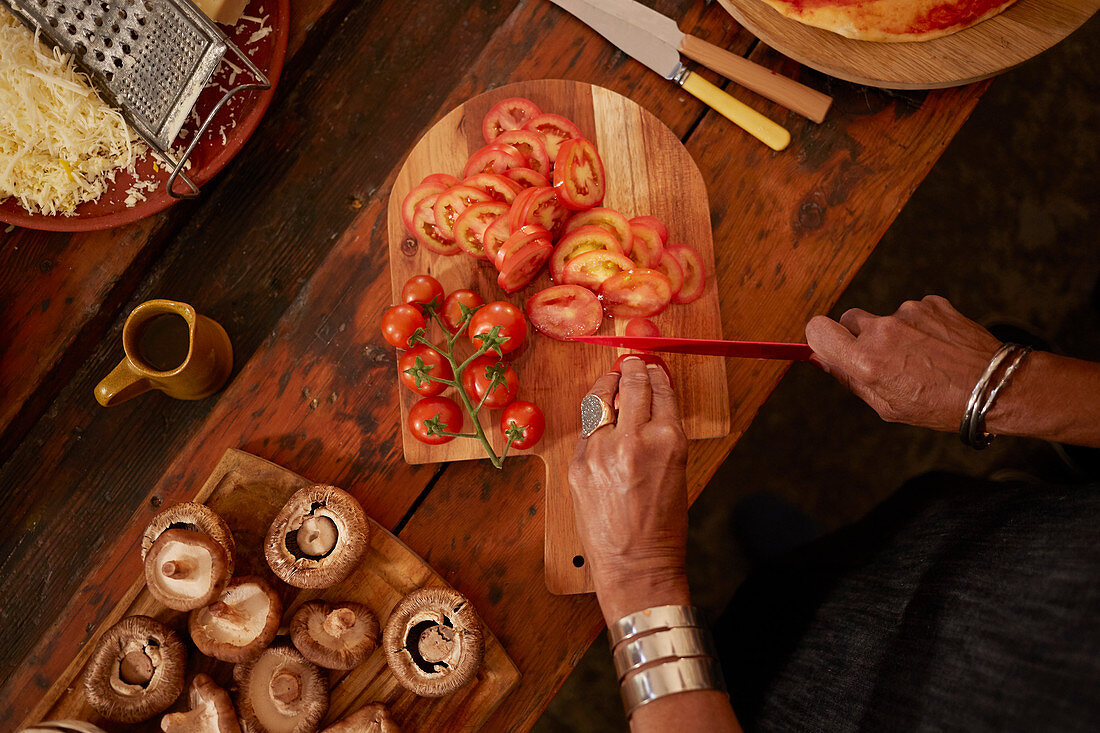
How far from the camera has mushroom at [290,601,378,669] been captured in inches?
56.9

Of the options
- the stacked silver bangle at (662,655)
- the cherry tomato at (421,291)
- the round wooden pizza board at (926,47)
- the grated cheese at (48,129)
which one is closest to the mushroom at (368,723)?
the stacked silver bangle at (662,655)

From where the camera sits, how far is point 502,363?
5.31 feet

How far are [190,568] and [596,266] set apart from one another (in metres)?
1.10

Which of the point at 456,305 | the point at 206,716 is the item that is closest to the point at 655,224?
the point at 456,305

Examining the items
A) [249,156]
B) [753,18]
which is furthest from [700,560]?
[249,156]

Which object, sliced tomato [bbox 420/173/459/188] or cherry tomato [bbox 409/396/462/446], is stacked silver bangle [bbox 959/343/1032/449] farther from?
sliced tomato [bbox 420/173/459/188]

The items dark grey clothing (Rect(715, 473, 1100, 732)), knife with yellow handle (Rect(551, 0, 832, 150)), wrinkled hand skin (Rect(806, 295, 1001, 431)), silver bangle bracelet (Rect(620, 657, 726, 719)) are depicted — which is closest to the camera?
dark grey clothing (Rect(715, 473, 1100, 732))

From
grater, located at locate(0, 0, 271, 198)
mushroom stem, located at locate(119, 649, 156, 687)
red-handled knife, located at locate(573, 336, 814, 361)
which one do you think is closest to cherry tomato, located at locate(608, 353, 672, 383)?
red-handled knife, located at locate(573, 336, 814, 361)

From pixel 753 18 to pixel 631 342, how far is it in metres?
0.89

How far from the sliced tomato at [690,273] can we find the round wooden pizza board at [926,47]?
0.56 m

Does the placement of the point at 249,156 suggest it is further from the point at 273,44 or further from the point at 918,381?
the point at 918,381

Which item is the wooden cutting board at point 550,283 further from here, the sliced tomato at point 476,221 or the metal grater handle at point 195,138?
the metal grater handle at point 195,138

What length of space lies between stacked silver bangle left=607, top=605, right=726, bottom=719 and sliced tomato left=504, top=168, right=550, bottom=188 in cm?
99

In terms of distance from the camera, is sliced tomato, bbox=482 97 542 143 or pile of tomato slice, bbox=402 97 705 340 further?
sliced tomato, bbox=482 97 542 143
